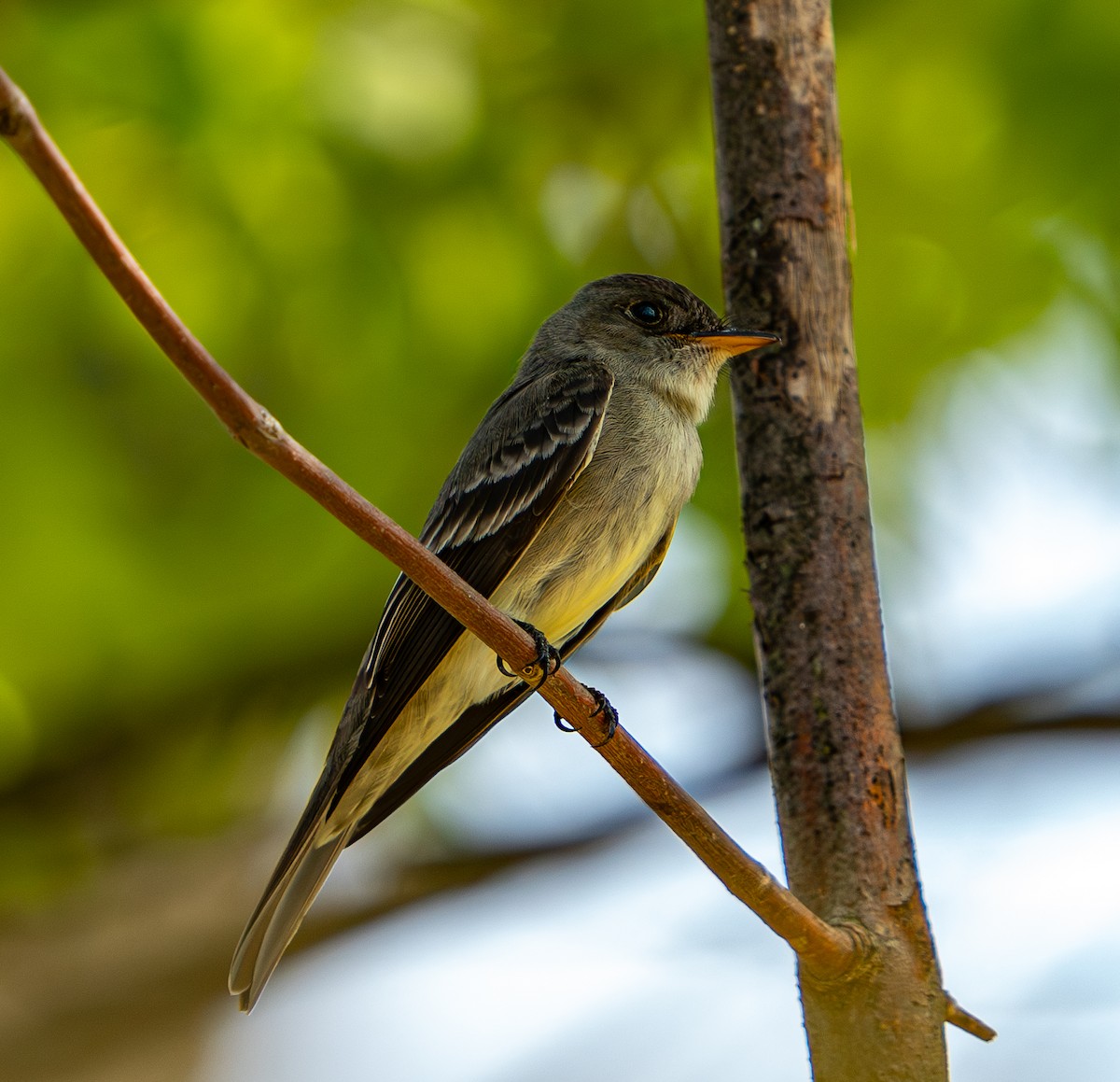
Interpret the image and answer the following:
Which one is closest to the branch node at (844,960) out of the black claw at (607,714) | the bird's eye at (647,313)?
the black claw at (607,714)

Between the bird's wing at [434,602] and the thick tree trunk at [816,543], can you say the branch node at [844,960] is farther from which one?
the bird's wing at [434,602]

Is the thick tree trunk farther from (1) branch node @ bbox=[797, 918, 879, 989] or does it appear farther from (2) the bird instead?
(2) the bird

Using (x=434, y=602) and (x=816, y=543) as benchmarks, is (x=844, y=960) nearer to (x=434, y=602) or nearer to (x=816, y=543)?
(x=816, y=543)

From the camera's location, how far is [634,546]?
3.96 meters

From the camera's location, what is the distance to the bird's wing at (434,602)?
3662mm

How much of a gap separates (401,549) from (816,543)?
128 cm

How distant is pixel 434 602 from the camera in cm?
361

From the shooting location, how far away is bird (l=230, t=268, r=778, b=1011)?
146 inches

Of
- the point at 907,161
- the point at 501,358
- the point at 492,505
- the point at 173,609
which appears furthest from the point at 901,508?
the point at 173,609

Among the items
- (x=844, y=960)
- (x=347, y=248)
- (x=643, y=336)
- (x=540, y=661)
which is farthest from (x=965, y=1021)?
(x=347, y=248)

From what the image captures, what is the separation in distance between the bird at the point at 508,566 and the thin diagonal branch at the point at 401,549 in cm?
84

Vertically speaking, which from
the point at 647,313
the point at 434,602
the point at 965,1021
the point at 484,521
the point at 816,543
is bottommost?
the point at 965,1021

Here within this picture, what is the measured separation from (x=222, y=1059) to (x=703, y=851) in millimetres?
3491

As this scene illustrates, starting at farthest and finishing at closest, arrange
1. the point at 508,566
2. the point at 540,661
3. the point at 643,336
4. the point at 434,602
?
the point at 643,336, the point at 508,566, the point at 434,602, the point at 540,661
